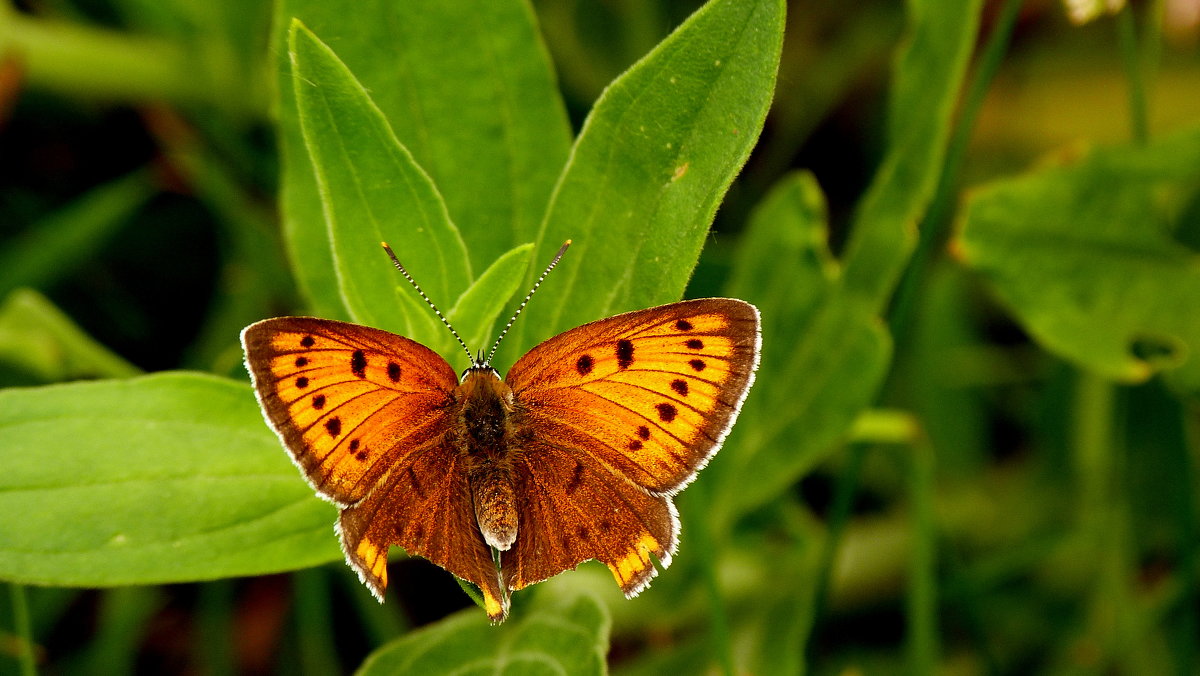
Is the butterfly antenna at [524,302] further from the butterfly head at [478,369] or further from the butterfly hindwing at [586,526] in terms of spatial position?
the butterfly hindwing at [586,526]

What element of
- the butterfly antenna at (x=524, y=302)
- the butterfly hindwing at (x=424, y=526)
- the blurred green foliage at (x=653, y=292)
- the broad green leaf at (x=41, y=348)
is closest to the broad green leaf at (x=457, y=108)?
the blurred green foliage at (x=653, y=292)

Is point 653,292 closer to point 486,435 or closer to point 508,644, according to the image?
point 486,435

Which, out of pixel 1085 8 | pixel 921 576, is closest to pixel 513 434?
pixel 921 576

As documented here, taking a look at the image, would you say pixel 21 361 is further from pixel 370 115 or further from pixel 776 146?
pixel 776 146

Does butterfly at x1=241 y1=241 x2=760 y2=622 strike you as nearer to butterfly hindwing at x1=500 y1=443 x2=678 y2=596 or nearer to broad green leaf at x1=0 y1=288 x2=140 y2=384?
butterfly hindwing at x1=500 y1=443 x2=678 y2=596

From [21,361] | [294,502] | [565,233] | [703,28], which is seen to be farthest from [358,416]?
[21,361]
